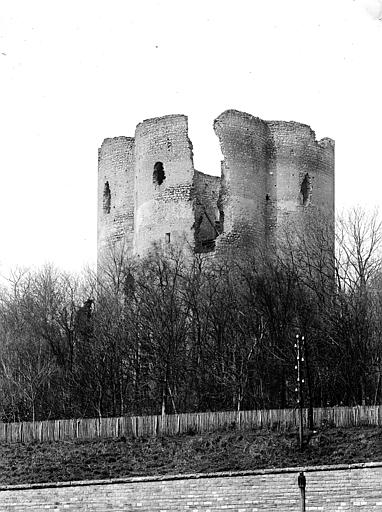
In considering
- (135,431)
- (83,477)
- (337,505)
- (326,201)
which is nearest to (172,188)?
(326,201)

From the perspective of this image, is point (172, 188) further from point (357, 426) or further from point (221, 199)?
point (357, 426)

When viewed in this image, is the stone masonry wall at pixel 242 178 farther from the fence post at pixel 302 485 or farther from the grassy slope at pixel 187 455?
the fence post at pixel 302 485

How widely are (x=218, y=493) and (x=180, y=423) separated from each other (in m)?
8.03

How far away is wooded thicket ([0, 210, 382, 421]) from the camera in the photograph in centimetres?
3997

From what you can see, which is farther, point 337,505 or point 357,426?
point 357,426

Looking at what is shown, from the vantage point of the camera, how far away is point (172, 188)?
162ft

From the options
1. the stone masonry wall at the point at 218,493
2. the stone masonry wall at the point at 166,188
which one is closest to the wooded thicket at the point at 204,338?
the stone masonry wall at the point at 166,188

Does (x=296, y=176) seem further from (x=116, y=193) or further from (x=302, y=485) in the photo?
(x=302, y=485)

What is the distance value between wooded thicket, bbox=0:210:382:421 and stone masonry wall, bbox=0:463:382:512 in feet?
35.5

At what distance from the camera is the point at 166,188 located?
49469 mm

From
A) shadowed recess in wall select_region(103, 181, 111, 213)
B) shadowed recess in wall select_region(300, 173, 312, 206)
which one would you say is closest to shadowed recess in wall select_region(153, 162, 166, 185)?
shadowed recess in wall select_region(103, 181, 111, 213)

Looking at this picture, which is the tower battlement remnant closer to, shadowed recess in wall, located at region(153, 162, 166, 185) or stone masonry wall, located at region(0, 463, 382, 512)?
shadowed recess in wall, located at region(153, 162, 166, 185)

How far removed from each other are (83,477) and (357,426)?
705cm

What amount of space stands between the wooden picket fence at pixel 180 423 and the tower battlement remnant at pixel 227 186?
13109 millimetres
